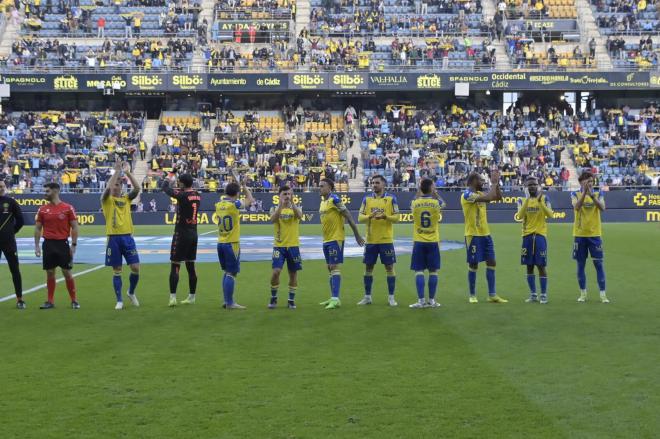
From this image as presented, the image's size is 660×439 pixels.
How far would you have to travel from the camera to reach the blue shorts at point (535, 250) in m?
13.7

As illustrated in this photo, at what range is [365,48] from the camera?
5650 centimetres

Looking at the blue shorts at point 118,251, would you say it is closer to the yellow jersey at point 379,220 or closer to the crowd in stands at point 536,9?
the yellow jersey at point 379,220

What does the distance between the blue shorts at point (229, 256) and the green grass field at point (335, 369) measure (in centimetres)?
74

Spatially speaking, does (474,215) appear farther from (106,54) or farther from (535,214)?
(106,54)

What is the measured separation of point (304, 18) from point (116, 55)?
1303 centimetres

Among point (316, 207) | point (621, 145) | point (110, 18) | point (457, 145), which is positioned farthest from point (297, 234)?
point (110, 18)

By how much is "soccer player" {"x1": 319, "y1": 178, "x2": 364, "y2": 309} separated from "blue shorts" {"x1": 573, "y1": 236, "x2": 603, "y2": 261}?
3.58 meters

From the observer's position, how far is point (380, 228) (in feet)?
44.3

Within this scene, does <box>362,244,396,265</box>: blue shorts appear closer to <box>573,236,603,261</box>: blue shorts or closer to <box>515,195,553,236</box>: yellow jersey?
<box>515,195,553,236</box>: yellow jersey

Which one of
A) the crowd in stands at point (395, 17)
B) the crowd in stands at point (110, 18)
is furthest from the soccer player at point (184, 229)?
the crowd in stands at point (110, 18)

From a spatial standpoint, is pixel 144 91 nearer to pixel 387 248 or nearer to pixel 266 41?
pixel 266 41

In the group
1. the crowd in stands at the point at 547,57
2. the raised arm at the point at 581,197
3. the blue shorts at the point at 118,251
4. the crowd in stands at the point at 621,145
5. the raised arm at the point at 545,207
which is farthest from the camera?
the crowd in stands at the point at 547,57

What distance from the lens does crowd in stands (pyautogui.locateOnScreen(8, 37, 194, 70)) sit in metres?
54.4

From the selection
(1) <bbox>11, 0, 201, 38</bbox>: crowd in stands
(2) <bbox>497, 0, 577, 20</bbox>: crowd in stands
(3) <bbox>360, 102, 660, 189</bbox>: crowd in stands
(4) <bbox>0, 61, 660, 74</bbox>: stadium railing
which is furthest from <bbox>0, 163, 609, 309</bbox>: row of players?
(2) <bbox>497, 0, 577, 20</bbox>: crowd in stands
